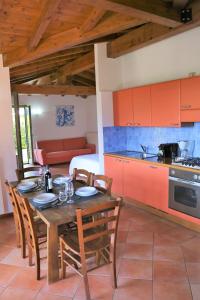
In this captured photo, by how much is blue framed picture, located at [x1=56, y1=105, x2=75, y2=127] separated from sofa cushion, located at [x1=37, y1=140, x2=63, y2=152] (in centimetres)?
76

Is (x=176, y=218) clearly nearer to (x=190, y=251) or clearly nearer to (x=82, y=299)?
(x=190, y=251)

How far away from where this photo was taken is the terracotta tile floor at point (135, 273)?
2.24 metres

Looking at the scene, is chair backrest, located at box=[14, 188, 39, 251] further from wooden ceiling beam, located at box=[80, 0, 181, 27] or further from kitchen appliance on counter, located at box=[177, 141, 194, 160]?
kitchen appliance on counter, located at box=[177, 141, 194, 160]

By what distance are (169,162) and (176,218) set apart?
78 cm

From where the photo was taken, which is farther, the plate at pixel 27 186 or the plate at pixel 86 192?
the plate at pixel 27 186

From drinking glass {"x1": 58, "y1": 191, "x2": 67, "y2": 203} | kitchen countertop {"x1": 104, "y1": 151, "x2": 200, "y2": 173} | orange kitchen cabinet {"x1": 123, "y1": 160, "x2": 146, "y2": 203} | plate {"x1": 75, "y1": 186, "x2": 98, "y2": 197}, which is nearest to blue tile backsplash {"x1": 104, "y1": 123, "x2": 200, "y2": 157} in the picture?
kitchen countertop {"x1": 104, "y1": 151, "x2": 200, "y2": 173}

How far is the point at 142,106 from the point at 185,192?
1.57 metres

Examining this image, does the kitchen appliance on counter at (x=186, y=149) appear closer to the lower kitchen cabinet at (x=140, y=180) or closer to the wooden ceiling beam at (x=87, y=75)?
the lower kitchen cabinet at (x=140, y=180)

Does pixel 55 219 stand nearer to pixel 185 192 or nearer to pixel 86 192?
pixel 86 192

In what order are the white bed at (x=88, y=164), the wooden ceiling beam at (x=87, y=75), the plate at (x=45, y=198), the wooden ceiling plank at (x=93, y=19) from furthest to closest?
the wooden ceiling beam at (x=87, y=75) → the white bed at (x=88, y=164) → the wooden ceiling plank at (x=93, y=19) → the plate at (x=45, y=198)

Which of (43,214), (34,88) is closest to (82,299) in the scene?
(43,214)

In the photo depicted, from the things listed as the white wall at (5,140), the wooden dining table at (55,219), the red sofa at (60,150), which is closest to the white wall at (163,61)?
the white wall at (5,140)

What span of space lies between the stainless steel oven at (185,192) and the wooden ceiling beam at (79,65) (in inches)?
129

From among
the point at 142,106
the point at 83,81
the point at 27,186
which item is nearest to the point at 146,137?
the point at 142,106
